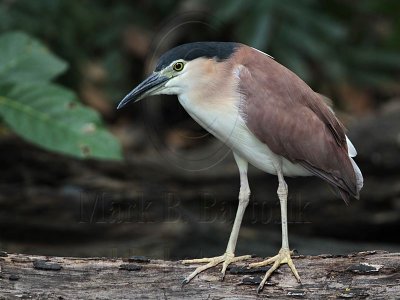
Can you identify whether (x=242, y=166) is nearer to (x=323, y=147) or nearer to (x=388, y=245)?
(x=323, y=147)

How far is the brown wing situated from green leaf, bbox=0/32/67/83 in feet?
6.02

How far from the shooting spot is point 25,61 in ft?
18.7

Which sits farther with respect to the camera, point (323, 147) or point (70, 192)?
point (70, 192)

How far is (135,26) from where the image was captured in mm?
8211

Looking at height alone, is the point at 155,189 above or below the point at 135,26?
below

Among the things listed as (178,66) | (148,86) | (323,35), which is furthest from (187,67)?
(323,35)

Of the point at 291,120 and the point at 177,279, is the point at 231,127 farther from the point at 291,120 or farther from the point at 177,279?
the point at 177,279

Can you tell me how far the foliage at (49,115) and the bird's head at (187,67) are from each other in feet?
3.65

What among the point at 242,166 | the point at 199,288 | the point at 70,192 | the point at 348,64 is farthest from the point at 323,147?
the point at 348,64

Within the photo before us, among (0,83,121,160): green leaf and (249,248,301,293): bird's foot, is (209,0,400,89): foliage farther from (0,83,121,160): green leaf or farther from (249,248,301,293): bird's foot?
(249,248,301,293): bird's foot

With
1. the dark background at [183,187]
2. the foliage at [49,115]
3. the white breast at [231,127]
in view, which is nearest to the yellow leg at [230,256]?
the white breast at [231,127]

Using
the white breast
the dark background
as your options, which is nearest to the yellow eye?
the white breast

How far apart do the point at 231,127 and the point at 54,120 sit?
5.55ft

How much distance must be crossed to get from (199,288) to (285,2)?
12.5ft
